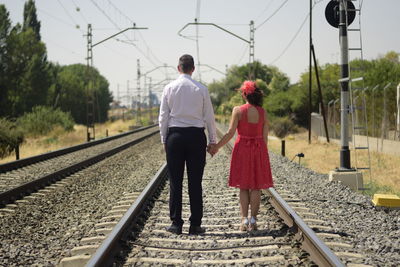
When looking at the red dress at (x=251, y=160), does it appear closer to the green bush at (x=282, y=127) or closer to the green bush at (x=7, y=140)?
the green bush at (x=7, y=140)

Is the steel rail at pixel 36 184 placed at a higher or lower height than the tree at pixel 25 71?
lower

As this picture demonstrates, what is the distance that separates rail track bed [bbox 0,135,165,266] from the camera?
6066mm

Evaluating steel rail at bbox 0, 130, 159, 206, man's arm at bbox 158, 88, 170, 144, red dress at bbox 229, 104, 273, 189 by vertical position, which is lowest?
steel rail at bbox 0, 130, 159, 206

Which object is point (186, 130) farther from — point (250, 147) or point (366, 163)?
point (366, 163)

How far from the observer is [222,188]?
424 inches

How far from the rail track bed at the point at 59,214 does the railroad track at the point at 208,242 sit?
33 cm

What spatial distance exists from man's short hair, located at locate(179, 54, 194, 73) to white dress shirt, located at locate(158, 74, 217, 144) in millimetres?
75

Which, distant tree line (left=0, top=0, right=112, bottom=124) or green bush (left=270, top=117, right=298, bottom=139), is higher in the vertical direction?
distant tree line (left=0, top=0, right=112, bottom=124)

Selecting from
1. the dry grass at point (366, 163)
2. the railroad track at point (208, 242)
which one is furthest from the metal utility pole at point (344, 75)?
the railroad track at point (208, 242)

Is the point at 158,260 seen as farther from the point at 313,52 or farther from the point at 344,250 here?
the point at 313,52

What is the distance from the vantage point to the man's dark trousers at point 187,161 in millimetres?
6387

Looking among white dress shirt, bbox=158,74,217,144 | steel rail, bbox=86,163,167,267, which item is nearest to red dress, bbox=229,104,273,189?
white dress shirt, bbox=158,74,217,144

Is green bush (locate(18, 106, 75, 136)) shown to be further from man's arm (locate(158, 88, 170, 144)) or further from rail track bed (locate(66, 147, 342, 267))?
man's arm (locate(158, 88, 170, 144))

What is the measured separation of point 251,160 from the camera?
656 centimetres
